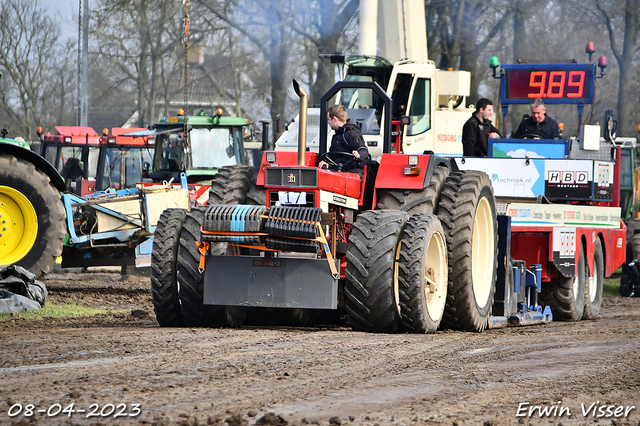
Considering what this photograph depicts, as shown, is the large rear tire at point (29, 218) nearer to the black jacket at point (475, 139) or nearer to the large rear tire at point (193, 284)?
the large rear tire at point (193, 284)

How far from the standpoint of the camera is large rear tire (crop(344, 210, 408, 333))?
6.55 meters

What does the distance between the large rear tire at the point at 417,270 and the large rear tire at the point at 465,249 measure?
28 cm

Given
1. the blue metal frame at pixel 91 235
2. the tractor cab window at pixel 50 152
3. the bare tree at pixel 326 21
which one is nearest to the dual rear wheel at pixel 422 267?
the blue metal frame at pixel 91 235

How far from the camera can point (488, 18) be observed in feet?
84.2

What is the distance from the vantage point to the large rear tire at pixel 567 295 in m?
10.5

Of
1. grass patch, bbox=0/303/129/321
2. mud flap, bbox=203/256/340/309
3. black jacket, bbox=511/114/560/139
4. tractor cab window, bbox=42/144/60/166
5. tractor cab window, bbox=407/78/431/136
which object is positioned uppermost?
tractor cab window, bbox=407/78/431/136

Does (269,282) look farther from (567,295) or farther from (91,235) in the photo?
(91,235)

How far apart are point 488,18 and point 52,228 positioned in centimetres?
1842

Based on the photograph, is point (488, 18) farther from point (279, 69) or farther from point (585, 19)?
point (279, 69)

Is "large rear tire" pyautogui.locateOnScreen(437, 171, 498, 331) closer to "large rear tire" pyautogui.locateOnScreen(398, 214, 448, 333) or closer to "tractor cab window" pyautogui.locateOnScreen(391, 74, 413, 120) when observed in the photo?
"large rear tire" pyautogui.locateOnScreen(398, 214, 448, 333)

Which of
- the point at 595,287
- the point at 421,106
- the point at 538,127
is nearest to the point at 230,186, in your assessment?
the point at 538,127

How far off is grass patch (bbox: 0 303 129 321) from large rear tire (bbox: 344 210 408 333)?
Result: 3571mm

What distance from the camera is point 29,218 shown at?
33.4 ft

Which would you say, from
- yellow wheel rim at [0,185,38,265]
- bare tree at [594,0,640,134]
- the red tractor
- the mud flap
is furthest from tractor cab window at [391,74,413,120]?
bare tree at [594,0,640,134]
